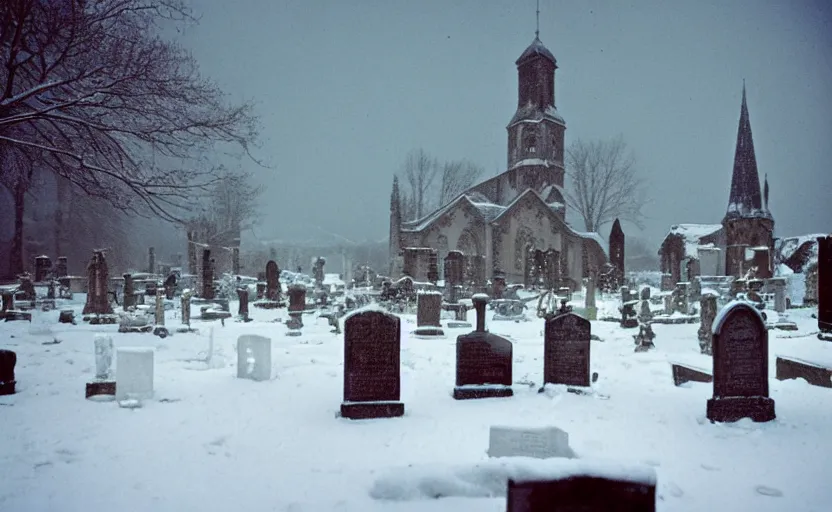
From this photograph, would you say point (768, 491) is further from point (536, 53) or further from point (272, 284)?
point (536, 53)

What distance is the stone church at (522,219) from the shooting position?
104 feet

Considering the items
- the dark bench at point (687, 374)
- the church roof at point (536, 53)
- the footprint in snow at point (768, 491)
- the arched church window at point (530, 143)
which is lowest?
the footprint in snow at point (768, 491)

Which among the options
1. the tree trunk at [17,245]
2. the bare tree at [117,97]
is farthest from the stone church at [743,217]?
the tree trunk at [17,245]

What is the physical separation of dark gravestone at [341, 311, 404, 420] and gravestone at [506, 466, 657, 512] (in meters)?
3.67

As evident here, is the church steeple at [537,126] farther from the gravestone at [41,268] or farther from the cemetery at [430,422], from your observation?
the gravestone at [41,268]

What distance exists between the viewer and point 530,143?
40.7 meters

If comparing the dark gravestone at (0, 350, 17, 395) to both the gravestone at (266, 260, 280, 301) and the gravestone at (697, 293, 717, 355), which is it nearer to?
the gravestone at (697, 293, 717, 355)

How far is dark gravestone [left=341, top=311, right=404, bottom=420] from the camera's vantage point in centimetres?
536

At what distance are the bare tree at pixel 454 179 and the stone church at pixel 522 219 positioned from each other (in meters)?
6.33

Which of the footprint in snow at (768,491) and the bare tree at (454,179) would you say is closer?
the footprint in snow at (768,491)

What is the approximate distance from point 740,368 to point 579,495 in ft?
14.9

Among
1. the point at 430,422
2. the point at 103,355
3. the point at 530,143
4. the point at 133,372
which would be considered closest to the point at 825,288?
the point at 430,422

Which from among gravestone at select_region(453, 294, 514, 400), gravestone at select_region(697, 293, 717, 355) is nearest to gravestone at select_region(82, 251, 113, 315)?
gravestone at select_region(453, 294, 514, 400)

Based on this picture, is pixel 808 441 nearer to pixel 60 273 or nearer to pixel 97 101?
pixel 97 101
